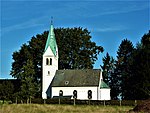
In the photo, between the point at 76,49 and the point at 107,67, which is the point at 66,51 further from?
the point at 107,67

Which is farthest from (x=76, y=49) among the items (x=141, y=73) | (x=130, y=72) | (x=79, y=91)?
(x=141, y=73)

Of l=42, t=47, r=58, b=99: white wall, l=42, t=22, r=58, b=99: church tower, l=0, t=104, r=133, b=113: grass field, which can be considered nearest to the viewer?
l=0, t=104, r=133, b=113: grass field

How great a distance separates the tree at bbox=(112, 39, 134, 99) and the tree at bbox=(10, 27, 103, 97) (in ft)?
19.4

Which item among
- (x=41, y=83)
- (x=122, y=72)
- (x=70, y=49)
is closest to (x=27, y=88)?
(x=41, y=83)

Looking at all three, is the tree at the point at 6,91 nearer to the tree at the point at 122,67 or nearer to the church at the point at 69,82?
the church at the point at 69,82

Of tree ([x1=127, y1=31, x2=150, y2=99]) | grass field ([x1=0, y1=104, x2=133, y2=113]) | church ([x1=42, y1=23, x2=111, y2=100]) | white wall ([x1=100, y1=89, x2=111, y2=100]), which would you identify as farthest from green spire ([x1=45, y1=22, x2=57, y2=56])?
grass field ([x1=0, y1=104, x2=133, y2=113])

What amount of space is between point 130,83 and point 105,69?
20.4 m

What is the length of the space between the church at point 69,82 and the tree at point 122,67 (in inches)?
191

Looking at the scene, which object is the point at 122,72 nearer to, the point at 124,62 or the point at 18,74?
the point at 124,62

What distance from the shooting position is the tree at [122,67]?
79938mm

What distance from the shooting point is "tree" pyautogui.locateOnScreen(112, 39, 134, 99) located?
3147 inches

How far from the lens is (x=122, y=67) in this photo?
86188 millimetres

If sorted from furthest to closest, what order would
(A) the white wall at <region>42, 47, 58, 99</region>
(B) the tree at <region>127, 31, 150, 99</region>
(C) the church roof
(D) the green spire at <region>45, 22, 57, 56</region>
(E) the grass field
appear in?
(D) the green spire at <region>45, 22, 57, 56</region> → (A) the white wall at <region>42, 47, 58, 99</region> → (C) the church roof → (B) the tree at <region>127, 31, 150, 99</region> → (E) the grass field

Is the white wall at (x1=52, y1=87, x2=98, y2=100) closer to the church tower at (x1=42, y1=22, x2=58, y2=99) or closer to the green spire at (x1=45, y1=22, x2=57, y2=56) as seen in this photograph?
the church tower at (x1=42, y1=22, x2=58, y2=99)
